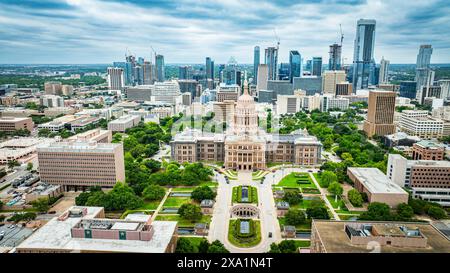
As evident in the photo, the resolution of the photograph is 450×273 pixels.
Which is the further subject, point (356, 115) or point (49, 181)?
point (356, 115)

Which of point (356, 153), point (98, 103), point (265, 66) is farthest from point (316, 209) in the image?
point (265, 66)

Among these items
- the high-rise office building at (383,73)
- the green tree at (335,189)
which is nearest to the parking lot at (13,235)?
the green tree at (335,189)

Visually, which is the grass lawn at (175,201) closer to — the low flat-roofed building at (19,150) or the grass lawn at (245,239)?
the grass lawn at (245,239)

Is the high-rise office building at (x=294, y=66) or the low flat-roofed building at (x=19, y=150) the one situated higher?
the high-rise office building at (x=294, y=66)

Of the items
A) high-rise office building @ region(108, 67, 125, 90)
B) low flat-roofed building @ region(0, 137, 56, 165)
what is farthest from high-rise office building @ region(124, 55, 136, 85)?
low flat-roofed building @ region(0, 137, 56, 165)

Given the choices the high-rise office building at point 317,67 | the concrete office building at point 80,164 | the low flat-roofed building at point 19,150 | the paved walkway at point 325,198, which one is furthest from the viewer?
the high-rise office building at point 317,67

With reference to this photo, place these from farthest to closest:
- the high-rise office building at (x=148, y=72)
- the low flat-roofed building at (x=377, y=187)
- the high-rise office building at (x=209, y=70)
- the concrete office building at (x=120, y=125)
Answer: the high-rise office building at (x=148, y=72)
the high-rise office building at (x=209, y=70)
the concrete office building at (x=120, y=125)
the low flat-roofed building at (x=377, y=187)
